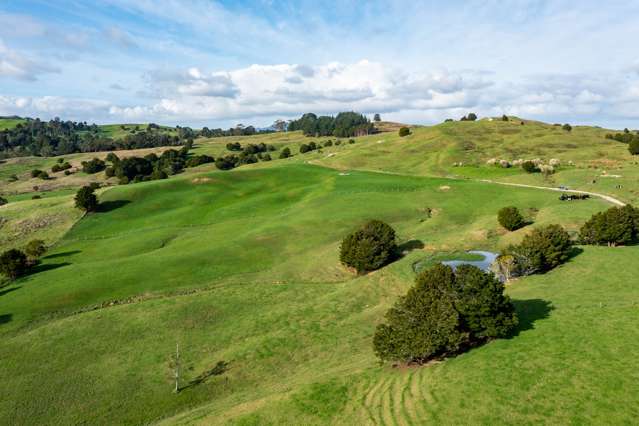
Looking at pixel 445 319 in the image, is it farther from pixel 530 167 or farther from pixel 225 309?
pixel 530 167

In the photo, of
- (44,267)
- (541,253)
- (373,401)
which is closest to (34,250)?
(44,267)

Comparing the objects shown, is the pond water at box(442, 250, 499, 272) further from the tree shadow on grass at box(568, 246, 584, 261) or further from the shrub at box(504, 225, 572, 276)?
the tree shadow on grass at box(568, 246, 584, 261)

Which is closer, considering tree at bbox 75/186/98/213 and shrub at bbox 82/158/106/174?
tree at bbox 75/186/98/213

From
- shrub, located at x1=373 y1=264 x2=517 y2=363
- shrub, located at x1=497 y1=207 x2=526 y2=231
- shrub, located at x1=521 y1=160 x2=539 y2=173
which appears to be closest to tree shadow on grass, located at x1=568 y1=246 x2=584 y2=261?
shrub, located at x1=497 y1=207 x2=526 y2=231

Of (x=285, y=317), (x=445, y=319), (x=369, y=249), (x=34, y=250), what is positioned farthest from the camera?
(x=34, y=250)

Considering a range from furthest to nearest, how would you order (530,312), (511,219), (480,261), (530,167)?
(530,167) < (511,219) < (480,261) < (530,312)

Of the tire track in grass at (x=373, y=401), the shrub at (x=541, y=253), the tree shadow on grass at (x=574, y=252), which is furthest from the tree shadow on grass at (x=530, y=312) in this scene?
the tree shadow on grass at (x=574, y=252)
